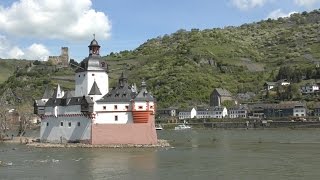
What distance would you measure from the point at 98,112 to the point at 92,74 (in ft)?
19.7

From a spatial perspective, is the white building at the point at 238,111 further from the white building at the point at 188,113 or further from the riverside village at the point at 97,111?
the riverside village at the point at 97,111

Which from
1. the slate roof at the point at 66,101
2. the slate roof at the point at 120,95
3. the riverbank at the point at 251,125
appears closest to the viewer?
the slate roof at the point at 120,95

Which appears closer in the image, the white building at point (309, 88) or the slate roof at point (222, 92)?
the white building at point (309, 88)

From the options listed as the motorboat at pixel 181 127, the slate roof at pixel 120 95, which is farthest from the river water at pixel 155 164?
the motorboat at pixel 181 127

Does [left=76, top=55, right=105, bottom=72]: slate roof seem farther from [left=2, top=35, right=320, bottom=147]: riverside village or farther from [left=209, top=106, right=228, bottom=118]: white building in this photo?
[left=209, top=106, right=228, bottom=118]: white building

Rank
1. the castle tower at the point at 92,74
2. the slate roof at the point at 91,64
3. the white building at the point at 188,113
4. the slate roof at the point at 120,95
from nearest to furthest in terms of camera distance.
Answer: the slate roof at the point at 120,95 < the castle tower at the point at 92,74 < the slate roof at the point at 91,64 < the white building at the point at 188,113

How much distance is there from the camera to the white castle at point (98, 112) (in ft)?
212

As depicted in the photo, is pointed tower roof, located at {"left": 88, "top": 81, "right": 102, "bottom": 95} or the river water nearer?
the river water

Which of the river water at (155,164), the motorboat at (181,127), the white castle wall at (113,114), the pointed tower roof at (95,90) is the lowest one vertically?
the river water at (155,164)

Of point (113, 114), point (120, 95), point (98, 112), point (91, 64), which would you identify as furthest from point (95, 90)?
point (91, 64)

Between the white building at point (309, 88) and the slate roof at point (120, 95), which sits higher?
the white building at point (309, 88)

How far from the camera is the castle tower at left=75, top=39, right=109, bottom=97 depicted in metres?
68.4

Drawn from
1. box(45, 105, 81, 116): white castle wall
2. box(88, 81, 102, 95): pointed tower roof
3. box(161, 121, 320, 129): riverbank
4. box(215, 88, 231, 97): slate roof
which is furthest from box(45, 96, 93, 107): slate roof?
box(215, 88, 231, 97): slate roof

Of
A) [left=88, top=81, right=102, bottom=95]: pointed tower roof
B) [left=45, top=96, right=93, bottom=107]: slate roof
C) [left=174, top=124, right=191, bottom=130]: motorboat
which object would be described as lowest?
[left=174, top=124, right=191, bottom=130]: motorboat
